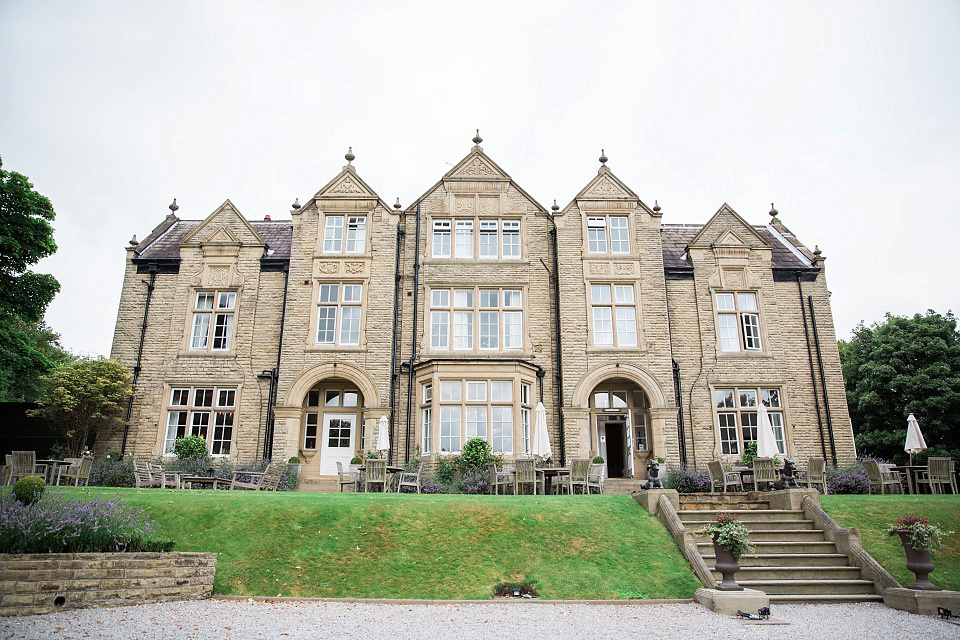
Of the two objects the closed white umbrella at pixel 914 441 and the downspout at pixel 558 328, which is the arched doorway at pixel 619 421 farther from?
the closed white umbrella at pixel 914 441

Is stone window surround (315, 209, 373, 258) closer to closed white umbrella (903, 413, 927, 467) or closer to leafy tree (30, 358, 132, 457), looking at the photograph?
leafy tree (30, 358, 132, 457)

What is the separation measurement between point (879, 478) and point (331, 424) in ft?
56.8

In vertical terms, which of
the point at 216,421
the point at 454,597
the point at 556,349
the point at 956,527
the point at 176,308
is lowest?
the point at 454,597

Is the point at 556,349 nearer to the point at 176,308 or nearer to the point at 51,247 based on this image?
the point at 176,308

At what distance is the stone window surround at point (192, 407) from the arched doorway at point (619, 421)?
1240 centimetres

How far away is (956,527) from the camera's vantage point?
1405 cm

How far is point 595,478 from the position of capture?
18609 millimetres

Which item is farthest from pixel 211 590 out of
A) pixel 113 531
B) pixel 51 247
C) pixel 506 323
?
pixel 51 247

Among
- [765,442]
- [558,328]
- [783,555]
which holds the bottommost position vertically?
[783,555]

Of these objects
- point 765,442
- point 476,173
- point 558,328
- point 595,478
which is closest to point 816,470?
point 765,442

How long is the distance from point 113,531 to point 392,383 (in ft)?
40.1

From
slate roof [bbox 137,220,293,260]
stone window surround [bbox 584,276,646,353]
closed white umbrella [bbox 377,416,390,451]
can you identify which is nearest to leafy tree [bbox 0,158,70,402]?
slate roof [bbox 137,220,293,260]

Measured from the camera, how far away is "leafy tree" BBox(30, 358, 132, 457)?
21062 mm

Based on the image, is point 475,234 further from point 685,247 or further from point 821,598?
point 821,598
